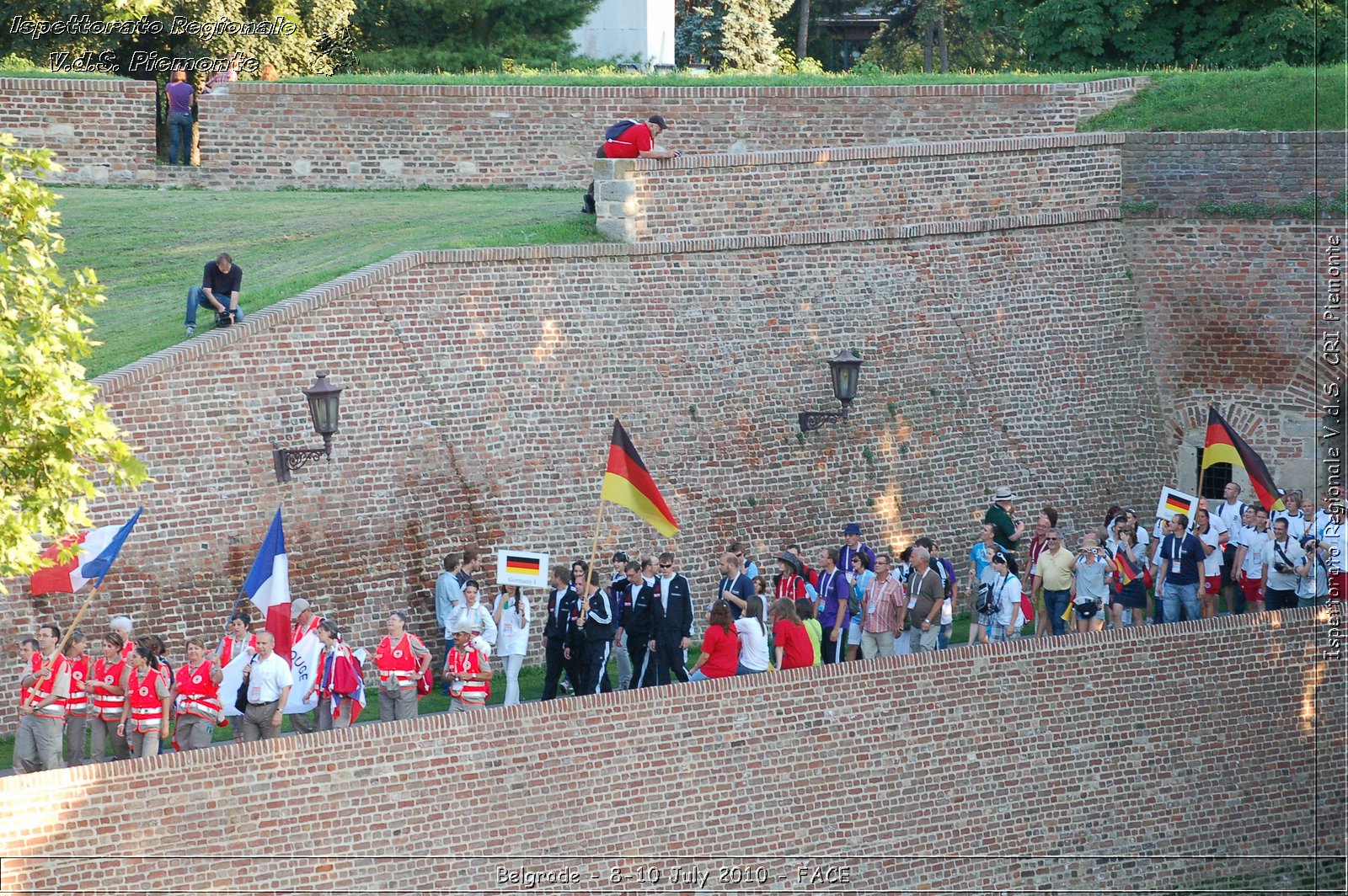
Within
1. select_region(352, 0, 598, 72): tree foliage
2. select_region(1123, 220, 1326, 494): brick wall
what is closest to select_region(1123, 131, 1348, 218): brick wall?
select_region(1123, 220, 1326, 494): brick wall

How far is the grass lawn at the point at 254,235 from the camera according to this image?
1927 centimetres

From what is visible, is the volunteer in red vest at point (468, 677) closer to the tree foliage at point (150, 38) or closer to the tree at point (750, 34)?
the tree foliage at point (150, 38)

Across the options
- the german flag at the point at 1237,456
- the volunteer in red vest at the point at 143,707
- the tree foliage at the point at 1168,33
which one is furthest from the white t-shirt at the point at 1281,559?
the tree foliage at the point at 1168,33

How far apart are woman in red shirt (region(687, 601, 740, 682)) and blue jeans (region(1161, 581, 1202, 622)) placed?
485 cm

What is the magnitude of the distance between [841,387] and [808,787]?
525 cm

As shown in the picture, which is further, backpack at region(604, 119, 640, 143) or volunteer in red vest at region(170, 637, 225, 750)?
backpack at region(604, 119, 640, 143)

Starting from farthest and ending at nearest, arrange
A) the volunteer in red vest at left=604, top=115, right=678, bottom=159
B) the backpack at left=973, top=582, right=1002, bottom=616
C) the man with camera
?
the volunteer in red vest at left=604, top=115, right=678, bottom=159 → the man with camera → the backpack at left=973, top=582, right=1002, bottom=616

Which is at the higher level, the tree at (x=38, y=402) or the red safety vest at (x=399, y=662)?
the tree at (x=38, y=402)

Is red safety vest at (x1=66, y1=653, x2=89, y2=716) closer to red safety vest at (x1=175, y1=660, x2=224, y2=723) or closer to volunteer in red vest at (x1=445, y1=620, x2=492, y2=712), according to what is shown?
red safety vest at (x1=175, y1=660, x2=224, y2=723)

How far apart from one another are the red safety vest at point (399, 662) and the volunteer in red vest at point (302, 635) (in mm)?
655

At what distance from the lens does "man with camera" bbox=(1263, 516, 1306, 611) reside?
1817cm

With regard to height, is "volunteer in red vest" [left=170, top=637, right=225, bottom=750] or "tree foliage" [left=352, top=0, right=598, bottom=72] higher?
"tree foliage" [left=352, top=0, right=598, bottom=72]

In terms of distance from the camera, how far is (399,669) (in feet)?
49.7

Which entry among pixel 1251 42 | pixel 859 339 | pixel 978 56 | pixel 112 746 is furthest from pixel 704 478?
pixel 978 56
